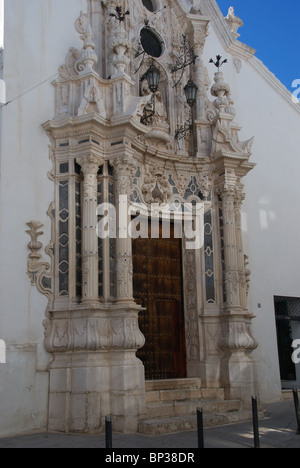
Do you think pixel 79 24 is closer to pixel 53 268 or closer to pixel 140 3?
pixel 140 3

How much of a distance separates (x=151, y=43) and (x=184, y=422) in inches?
336

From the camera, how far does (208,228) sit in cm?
1255

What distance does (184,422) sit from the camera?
9625mm

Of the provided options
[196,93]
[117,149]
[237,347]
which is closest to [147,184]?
[117,149]

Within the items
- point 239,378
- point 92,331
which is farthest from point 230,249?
point 92,331

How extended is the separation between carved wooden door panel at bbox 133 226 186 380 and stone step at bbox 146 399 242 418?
1201mm

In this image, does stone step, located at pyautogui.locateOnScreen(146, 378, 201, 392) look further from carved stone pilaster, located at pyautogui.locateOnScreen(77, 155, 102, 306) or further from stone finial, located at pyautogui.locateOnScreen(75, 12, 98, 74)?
stone finial, located at pyautogui.locateOnScreen(75, 12, 98, 74)

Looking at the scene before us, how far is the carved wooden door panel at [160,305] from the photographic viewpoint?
38.6 ft

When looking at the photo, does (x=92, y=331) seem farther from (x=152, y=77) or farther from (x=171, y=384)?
(x=152, y=77)

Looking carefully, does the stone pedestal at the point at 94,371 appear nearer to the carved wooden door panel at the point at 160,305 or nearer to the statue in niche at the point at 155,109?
the carved wooden door panel at the point at 160,305

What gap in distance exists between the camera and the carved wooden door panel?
11773 millimetres

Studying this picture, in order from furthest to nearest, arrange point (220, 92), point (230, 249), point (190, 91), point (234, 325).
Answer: point (220, 92) < point (190, 91) < point (230, 249) < point (234, 325)

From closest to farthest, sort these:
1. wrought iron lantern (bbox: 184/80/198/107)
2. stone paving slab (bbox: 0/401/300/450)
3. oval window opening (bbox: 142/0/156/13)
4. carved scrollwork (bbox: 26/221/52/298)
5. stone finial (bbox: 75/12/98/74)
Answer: stone paving slab (bbox: 0/401/300/450), carved scrollwork (bbox: 26/221/52/298), stone finial (bbox: 75/12/98/74), wrought iron lantern (bbox: 184/80/198/107), oval window opening (bbox: 142/0/156/13)

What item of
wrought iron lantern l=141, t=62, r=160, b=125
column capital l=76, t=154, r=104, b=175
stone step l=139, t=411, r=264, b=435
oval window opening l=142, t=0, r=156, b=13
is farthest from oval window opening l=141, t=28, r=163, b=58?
stone step l=139, t=411, r=264, b=435
